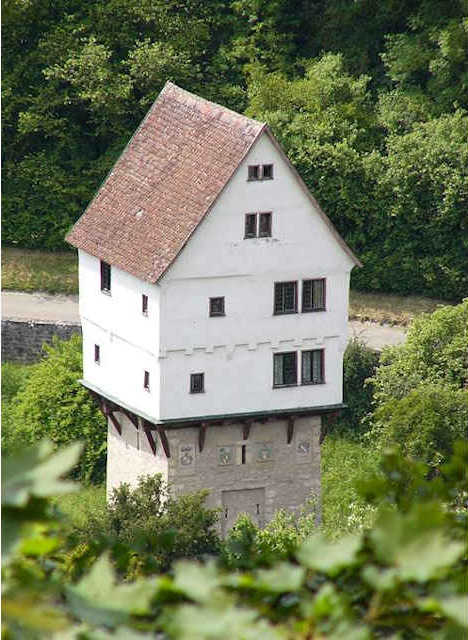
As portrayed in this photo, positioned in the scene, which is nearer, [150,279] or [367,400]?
[150,279]

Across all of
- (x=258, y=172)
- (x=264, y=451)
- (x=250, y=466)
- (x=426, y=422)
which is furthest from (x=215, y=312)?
(x=426, y=422)

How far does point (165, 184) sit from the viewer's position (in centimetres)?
4719

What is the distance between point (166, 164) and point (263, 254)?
2958mm

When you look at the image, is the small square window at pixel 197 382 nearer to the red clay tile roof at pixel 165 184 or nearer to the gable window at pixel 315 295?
the red clay tile roof at pixel 165 184

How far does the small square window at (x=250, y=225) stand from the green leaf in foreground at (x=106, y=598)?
3612cm

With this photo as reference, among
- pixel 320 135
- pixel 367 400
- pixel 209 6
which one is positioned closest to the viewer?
pixel 367 400

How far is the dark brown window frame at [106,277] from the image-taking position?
47703 mm

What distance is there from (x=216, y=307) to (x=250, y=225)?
1682 mm

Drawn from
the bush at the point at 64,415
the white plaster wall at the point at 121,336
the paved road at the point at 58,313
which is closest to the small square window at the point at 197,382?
the white plaster wall at the point at 121,336

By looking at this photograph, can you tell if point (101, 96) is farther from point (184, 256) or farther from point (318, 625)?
point (318, 625)

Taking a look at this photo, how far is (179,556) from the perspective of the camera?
43875 millimetres

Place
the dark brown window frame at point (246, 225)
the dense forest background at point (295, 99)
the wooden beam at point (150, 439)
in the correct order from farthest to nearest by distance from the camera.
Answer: the dense forest background at point (295, 99)
the wooden beam at point (150, 439)
the dark brown window frame at point (246, 225)

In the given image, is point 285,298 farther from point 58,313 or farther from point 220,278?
point 58,313

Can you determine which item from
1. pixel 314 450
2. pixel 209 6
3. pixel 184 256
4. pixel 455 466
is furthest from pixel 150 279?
pixel 455 466
